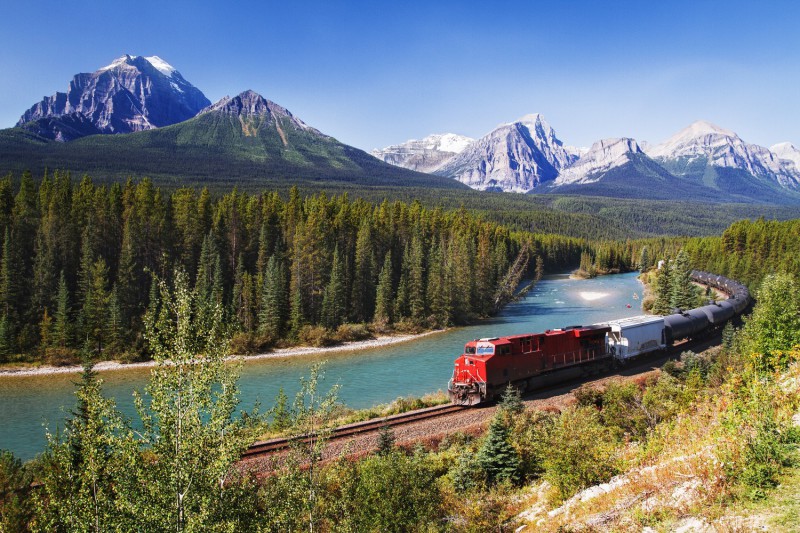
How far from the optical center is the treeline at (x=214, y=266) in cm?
5653

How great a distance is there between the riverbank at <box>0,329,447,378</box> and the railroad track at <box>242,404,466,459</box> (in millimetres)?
18021

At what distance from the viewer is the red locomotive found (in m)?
31.4

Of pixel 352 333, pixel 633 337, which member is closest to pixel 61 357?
pixel 352 333

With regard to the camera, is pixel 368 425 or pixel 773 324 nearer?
pixel 368 425

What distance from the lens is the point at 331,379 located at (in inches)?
1844

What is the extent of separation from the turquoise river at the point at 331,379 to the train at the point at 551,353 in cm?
991

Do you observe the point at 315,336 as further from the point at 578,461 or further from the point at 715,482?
the point at 715,482

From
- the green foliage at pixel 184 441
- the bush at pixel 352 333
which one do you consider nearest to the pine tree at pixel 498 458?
the green foliage at pixel 184 441

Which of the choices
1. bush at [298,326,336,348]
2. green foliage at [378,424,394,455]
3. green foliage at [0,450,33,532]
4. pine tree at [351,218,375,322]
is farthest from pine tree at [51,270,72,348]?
green foliage at [378,424,394,455]

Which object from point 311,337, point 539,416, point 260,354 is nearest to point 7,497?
point 539,416

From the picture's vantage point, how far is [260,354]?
195 ft

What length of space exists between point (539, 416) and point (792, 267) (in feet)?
285

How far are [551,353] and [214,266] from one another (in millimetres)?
47365

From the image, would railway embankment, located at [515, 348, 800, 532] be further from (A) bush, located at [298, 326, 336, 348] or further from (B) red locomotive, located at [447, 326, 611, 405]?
(A) bush, located at [298, 326, 336, 348]
